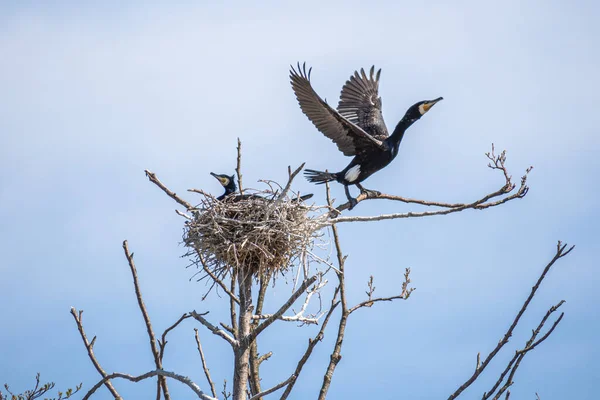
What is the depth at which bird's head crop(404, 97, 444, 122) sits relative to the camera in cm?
739

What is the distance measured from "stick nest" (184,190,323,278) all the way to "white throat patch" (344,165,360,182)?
1.10 metres

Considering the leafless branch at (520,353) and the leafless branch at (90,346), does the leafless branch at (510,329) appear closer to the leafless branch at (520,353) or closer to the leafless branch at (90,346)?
the leafless branch at (520,353)

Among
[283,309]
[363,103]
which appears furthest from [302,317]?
[363,103]

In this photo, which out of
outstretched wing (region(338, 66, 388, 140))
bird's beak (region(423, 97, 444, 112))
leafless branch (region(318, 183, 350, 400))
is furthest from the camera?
outstretched wing (region(338, 66, 388, 140))

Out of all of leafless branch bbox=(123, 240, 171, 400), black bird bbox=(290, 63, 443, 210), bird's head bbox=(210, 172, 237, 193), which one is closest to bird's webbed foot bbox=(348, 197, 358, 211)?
black bird bbox=(290, 63, 443, 210)

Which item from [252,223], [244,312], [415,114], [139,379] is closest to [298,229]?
[252,223]

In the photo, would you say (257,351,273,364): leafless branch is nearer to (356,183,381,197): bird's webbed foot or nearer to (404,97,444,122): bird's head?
(356,183,381,197): bird's webbed foot

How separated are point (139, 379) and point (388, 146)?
131 inches

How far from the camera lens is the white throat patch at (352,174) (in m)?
7.13

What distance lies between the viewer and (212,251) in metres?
5.96

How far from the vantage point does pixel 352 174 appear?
7.15 m

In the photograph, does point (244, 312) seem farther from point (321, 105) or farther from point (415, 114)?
point (415, 114)

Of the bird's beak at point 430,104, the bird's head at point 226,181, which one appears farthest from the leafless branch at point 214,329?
the bird's beak at point 430,104

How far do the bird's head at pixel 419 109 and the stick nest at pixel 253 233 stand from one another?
183 cm
